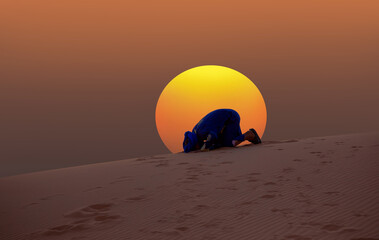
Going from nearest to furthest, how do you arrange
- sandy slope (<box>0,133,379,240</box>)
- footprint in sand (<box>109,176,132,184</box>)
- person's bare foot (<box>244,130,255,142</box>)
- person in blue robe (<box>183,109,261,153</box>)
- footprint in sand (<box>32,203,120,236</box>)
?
sandy slope (<box>0,133,379,240</box>), footprint in sand (<box>32,203,120,236</box>), footprint in sand (<box>109,176,132,184</box>), person in blue robe (<box>183,109,261,153</box>), person's bare foot (<box>244,130,255,142</box>)

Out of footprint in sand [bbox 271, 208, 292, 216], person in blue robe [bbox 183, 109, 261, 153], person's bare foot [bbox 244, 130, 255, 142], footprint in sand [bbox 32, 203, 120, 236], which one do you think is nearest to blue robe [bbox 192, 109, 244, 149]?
person in blue robe [bbox 183, 109, 261, 153]

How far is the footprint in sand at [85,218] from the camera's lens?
323cm

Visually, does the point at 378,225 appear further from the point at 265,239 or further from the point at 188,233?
the point at 188,233

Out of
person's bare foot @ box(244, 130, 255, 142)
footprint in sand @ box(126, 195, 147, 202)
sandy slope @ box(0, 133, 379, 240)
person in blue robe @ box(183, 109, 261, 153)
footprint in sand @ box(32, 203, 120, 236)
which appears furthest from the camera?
person's bare foot @ box(244, 130, 255, 142)

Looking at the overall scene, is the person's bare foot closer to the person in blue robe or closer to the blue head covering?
the person in blue robe

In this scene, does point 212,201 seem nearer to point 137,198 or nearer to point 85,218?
point 137,198

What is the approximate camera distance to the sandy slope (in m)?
2.99

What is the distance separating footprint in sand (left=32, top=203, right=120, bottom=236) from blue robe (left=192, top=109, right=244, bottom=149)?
395 centimetres

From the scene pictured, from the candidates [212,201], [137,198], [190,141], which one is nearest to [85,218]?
[137,198]

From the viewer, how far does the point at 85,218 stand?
352 cm

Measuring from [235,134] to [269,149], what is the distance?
1.15 metres

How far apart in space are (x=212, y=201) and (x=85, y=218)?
116 centimetres

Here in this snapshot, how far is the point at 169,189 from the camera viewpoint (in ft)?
14.2

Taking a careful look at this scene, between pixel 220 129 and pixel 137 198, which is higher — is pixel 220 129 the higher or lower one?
the higher one
